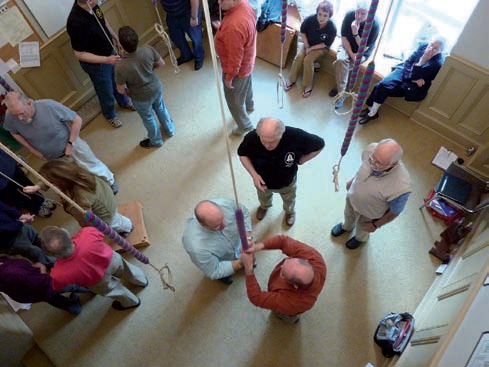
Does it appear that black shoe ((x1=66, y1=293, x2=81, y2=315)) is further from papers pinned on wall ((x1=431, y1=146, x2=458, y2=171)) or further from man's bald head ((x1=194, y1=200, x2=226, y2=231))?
papers pinned on wall ((x1=431, y1=146, x2=458, y2=171))

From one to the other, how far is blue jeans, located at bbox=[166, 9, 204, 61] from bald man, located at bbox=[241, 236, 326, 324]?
9.80ft

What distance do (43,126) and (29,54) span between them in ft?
4.09

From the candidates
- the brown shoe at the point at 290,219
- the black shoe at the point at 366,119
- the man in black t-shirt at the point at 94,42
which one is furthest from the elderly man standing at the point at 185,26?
the brown shoe at the point at 290,219

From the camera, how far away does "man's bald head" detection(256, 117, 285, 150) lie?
2.08 m

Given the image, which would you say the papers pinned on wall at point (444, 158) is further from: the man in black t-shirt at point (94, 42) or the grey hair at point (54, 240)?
the grey hair at point (54, 240)

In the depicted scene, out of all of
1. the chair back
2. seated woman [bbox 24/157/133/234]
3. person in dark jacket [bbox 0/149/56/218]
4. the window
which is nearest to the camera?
seated woman [bbox 24/157/133/234]

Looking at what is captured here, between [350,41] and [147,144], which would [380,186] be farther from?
[147,144]

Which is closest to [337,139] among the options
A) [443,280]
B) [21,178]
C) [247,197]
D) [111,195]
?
[247,197]

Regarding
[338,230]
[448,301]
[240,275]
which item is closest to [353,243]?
[338,230]

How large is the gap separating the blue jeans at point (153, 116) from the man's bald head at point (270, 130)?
1.50 m

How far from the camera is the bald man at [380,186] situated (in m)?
1.99

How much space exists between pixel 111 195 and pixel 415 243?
264 centimetres

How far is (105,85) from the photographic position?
356 cm

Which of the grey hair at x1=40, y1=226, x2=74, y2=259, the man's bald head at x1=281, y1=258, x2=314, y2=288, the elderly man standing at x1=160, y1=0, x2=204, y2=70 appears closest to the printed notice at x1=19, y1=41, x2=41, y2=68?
the elderly man standing at x1=160, y1=0, x2=204, y2=70
